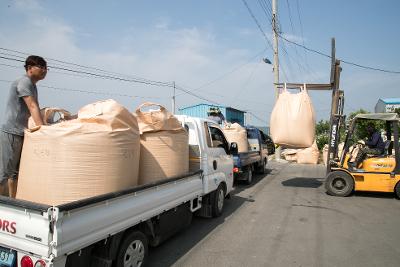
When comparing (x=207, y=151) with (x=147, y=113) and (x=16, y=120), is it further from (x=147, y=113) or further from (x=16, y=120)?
(x=16, y=120)

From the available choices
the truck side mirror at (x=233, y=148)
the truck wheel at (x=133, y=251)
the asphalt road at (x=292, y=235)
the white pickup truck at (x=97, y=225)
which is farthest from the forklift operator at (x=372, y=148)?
the truck wheel at (x=133, y=251)

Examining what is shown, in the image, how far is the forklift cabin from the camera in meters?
8.70

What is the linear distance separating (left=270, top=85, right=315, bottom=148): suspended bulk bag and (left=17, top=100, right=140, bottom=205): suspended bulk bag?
6299mm

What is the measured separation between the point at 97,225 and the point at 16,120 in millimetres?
1558

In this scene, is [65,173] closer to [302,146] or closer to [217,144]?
[217,144]

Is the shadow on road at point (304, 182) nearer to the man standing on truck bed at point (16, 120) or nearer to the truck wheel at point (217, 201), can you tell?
the truck wheel at point (217, 201)

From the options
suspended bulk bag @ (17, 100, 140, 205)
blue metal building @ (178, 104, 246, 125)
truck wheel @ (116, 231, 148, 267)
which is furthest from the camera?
blue metal building @ (178, 104, 246, 125)

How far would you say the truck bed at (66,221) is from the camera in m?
2.67

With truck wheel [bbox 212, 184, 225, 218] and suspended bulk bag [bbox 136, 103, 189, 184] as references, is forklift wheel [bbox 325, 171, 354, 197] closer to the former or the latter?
truck wheel [bbox 212, 184, 225, 218]

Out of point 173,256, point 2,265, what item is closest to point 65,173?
point 2,265

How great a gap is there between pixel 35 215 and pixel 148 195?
1.44 metres

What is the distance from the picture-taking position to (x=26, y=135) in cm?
341

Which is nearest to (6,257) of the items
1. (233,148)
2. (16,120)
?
(16,120)

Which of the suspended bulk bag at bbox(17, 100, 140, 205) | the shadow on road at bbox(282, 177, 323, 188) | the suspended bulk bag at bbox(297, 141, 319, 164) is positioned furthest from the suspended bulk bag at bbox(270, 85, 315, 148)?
the suspended bulk bag at bbox(297, 141, 319, 164)
